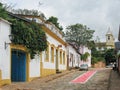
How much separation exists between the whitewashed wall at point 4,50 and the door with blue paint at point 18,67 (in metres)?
3.13

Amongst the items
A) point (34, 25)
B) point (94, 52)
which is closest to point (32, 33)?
point (34, 25)

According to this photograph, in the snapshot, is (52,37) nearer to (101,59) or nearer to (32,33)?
(32,33)

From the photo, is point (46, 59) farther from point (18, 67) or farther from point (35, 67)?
point (18, 67)

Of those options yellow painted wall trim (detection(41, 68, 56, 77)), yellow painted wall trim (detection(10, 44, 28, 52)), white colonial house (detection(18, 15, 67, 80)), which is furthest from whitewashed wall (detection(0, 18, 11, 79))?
yellow painted wall trim (detection(41, 68, 56, 77))

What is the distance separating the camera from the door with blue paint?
85.9ft

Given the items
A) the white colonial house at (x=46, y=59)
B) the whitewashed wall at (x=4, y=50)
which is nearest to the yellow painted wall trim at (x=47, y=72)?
the white colonial house at (x=46, y=59)

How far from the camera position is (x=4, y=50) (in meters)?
22.2

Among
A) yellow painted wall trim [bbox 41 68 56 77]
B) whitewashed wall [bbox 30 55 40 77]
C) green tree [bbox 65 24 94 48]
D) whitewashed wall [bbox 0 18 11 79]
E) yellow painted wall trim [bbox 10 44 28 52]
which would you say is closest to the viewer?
whitewashed wall [bbox 0 18 11 79]

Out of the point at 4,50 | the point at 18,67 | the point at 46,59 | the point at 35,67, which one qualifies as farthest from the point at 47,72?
the point at 4,50

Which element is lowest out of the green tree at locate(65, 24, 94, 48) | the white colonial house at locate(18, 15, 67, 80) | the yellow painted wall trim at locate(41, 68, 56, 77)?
the yellow painted wall trim at locate(41, 68, 56, 77)

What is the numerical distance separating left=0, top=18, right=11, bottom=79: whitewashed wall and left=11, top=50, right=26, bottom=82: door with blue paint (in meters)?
3.13

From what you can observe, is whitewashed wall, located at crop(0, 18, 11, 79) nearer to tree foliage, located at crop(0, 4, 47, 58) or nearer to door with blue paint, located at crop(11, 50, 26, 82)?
tree foliage, located at crop(0, 4, 47, 58)

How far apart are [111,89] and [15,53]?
849 centimetres

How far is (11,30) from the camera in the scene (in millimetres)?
23891
